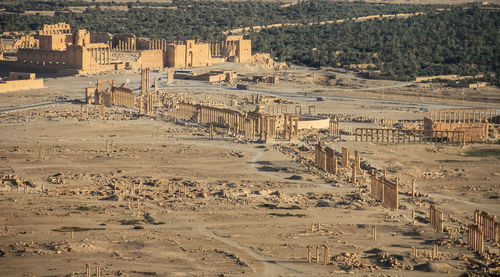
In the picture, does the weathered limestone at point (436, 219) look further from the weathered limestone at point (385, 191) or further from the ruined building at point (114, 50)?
the ruined building at point (114, 50)

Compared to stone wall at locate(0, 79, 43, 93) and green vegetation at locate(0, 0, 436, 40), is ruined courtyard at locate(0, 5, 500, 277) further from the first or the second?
green vegetation at locate(0, 0, 436, 40)

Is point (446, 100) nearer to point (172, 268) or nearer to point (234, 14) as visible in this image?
point (172, 268)

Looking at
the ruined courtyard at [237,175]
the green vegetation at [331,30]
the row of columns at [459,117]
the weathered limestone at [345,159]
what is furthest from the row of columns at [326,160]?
the green vegetation at [331,30]

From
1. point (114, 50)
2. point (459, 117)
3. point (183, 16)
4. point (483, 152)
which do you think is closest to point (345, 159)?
point (483, 152)

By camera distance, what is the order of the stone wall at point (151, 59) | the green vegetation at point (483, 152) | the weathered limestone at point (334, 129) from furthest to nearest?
the stone wall at point (151, 59)
the weathered limestone at point (334, 129)
the green vegetation at point (483, 152)

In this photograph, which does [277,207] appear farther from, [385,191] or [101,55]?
[101,55]
